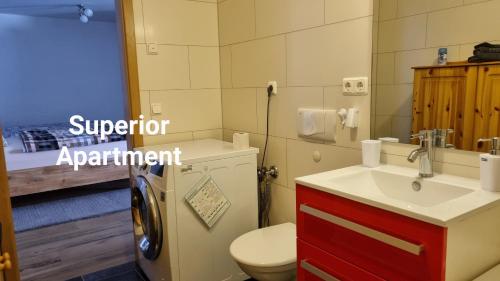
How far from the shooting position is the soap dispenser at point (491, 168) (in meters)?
1.20

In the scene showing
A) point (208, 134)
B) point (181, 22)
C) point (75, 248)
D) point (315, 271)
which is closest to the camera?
point (315, 271)

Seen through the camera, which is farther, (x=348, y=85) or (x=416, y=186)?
(x=348, y=85)

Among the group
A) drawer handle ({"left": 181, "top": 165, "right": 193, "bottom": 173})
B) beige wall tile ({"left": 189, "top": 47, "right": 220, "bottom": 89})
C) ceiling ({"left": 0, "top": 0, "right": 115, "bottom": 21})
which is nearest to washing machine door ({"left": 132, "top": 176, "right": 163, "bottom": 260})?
drawer handle ({"left": 181, "top": 165, "right": 193, "bottom": 173})

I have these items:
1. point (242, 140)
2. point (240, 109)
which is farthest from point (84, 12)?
point (242, 140)

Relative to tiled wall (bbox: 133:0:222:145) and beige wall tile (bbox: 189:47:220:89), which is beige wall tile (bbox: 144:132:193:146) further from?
beige wall tile (bbox: 189:47:220:89)

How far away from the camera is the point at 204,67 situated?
8.80 feet

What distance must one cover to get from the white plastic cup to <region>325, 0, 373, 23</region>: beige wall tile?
0.58 meters

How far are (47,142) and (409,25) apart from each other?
433 centimetres

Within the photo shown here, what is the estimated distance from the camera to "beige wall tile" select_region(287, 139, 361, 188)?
5.98 feet

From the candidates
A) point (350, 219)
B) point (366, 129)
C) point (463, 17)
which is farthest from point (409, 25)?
point (350, 219)

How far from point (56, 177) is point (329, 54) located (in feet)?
11.5

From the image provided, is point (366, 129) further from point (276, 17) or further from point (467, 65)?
point (276, 17)

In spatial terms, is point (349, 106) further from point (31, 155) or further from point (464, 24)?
point (31, 155)

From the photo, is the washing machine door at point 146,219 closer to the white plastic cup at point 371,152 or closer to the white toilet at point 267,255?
the white toilet at point 267,255
